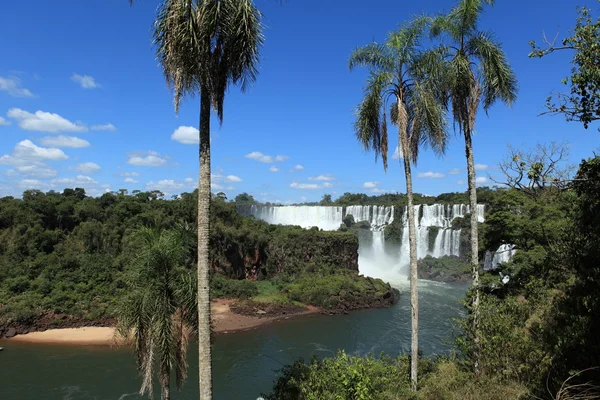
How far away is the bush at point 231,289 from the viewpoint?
39000mm

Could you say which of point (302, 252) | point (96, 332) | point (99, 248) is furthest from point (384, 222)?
point (96, 332)

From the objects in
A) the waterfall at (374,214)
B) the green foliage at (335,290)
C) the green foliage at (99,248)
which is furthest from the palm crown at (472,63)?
the waterfall at (374,214)

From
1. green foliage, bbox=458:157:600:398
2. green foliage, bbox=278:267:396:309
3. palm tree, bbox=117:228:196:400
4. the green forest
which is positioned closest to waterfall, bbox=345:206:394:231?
green foliage, bbox=278:267:396:309

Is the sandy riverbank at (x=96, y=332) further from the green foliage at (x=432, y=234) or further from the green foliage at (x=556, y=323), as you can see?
the green foliage at (x=432, y=234)

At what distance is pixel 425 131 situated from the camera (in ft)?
31.4

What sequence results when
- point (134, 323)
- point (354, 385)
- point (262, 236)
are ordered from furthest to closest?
point (262, 236) < point (134, 323) < point (354, 385)

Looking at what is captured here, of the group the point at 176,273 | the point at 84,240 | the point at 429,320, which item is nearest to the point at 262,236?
the point at 84,240

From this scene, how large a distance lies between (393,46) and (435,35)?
129 centimetres

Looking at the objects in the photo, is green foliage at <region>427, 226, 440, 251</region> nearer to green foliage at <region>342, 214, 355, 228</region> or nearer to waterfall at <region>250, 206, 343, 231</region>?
green foliage at <region>342, 214, 355, 228</region>

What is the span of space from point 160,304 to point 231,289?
107ft

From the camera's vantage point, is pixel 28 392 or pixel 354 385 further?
Answer: pixel 28 392

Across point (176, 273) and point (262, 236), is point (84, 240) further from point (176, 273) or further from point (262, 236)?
point (176, 273)

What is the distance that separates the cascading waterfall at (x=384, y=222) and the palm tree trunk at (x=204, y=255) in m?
47.7

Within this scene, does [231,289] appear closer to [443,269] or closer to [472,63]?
[443,269]
